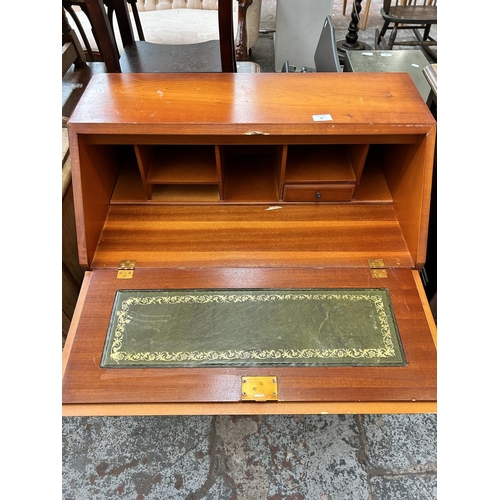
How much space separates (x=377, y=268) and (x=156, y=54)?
1596 millimetres

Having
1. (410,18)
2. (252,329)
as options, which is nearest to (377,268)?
(252,329)

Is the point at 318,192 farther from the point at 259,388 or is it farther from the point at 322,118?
the point at 259,388

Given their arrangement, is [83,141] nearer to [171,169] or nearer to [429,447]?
[171,169]

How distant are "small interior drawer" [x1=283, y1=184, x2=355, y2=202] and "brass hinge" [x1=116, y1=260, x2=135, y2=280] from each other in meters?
0.56

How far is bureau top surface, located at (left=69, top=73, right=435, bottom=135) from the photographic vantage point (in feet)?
3.76

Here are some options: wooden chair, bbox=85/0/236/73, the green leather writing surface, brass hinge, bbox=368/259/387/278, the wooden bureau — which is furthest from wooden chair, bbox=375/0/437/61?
the green leather writing surface

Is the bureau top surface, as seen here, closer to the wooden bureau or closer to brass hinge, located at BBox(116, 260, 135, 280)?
the wooden bureau

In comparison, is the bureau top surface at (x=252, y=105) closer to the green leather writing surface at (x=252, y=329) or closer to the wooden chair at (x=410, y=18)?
the green leather writing surface at (x=252, y=329)

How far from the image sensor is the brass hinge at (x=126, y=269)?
4.06 ft

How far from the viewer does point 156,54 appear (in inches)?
82.4

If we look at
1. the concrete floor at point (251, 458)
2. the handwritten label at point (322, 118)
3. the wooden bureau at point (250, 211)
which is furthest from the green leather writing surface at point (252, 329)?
the concrete floor at point (251, 458)

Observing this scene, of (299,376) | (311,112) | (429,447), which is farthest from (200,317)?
(429,447)

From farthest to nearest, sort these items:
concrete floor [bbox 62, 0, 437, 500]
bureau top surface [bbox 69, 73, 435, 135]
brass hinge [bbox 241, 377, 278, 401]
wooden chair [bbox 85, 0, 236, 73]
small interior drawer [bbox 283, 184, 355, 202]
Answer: wooden chair [bbox 85, 0, 236, 73], concrete floor [bbox 62, 0, 437, 500], small interior drawer [bbox 283, 184, 355, 202], bureau top surface [bbox 69, 73, 435, 135], brass hinge [bbox 241, 377, 278, 401]
